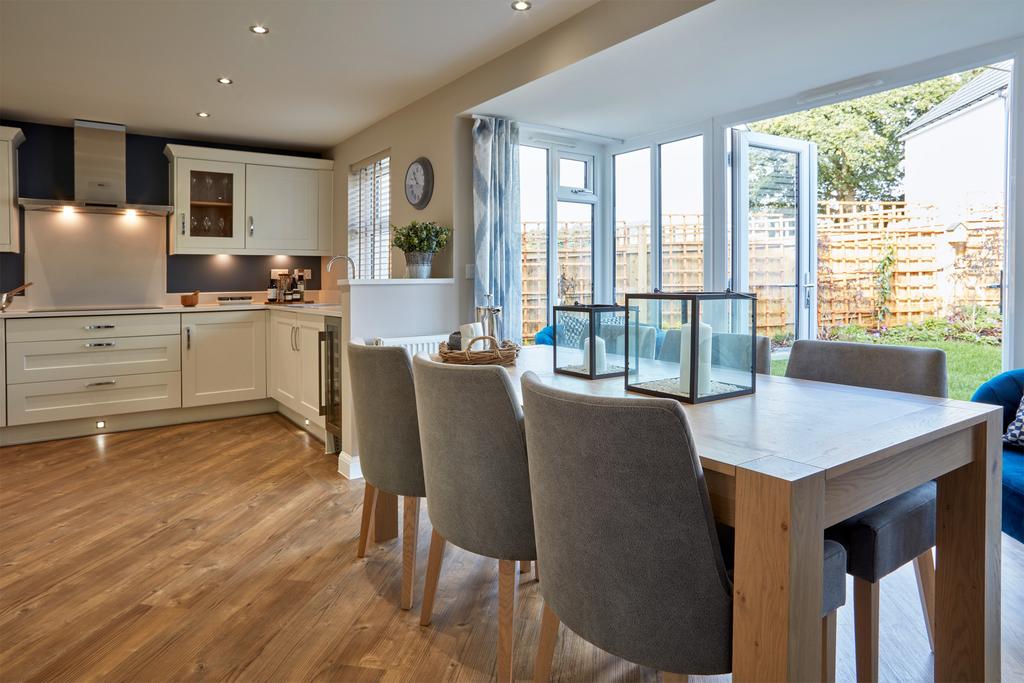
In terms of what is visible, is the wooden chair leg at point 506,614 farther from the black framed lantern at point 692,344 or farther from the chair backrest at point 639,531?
the black framed lantern at point 692,344

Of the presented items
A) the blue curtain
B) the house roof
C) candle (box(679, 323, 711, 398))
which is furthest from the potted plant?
the house roof

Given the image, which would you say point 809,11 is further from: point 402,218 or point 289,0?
point 402,218

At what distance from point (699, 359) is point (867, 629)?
78cm

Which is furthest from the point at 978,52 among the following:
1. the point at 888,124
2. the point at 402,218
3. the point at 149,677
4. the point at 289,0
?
the point at 149,677

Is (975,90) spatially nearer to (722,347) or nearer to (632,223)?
(632,223)

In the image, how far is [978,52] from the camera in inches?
113

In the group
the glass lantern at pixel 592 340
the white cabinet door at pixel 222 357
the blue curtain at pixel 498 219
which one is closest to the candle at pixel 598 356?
the glass lantern at pixel 592 340

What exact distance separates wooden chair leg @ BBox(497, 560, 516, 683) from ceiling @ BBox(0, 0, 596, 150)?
A: 2.50 m

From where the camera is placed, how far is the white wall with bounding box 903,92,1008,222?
2.94 metres

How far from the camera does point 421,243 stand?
3.96 metres

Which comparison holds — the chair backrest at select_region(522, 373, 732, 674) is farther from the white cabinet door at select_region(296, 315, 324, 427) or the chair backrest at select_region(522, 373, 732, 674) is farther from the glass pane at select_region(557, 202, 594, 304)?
the glass pane at select_region(557, 202, 594, 304)

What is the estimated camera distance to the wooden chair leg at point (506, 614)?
169cm

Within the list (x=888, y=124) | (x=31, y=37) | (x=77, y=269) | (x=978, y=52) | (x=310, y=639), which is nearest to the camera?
(x=310, y=639)

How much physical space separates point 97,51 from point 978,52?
449 cm
